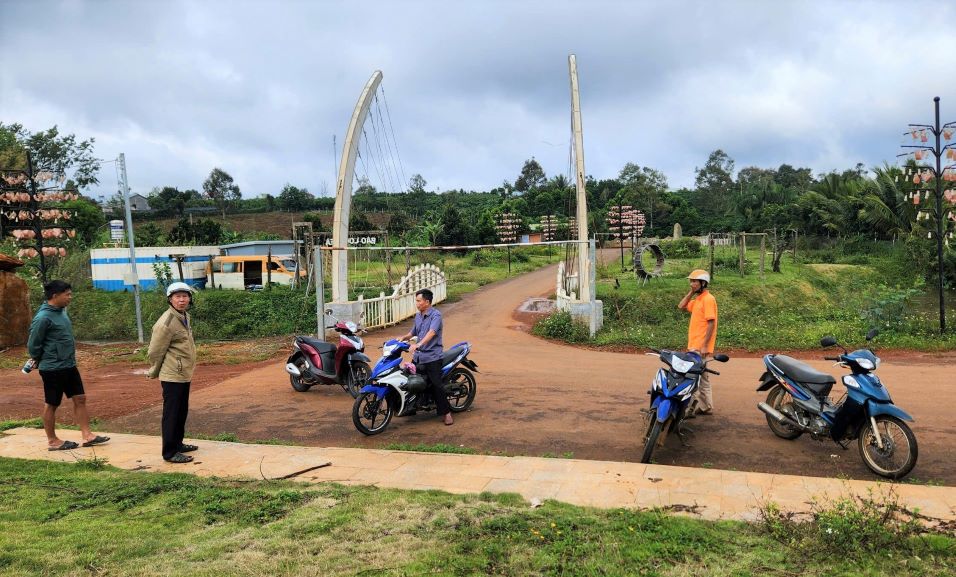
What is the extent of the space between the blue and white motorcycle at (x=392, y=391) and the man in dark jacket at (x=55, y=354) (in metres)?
2.66

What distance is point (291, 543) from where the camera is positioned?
3.39 metres

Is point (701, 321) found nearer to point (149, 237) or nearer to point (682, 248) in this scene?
point (682, 248)

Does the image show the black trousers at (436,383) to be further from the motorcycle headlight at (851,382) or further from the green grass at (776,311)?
the green grass at (776,311)

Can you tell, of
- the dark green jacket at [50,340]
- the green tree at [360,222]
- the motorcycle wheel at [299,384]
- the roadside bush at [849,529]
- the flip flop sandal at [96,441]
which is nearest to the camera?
the roadside bush at [849,529]

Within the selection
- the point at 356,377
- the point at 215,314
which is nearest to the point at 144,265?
the point at 215,314

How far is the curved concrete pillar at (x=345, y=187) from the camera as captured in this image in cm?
1345

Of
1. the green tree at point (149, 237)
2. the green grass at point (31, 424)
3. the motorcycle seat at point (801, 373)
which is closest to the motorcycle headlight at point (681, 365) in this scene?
the motorcycle seat at point (801, 373)

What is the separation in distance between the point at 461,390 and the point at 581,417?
1.39 meters

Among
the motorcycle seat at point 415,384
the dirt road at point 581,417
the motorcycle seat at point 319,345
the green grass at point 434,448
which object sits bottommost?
the dirt road at point 581,417

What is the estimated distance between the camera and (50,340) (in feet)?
18.8

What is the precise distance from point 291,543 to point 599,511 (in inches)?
73.1

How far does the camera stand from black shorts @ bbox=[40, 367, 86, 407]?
5.82 metres

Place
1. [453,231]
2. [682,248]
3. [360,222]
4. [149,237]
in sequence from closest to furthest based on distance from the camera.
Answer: [682,248] → [149,237] → [360,222] → [453,231]

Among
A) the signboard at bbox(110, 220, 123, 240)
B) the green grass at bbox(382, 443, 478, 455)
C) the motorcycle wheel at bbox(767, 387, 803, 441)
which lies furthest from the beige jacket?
the signboard at bbox(110, 220, 123, 240)
